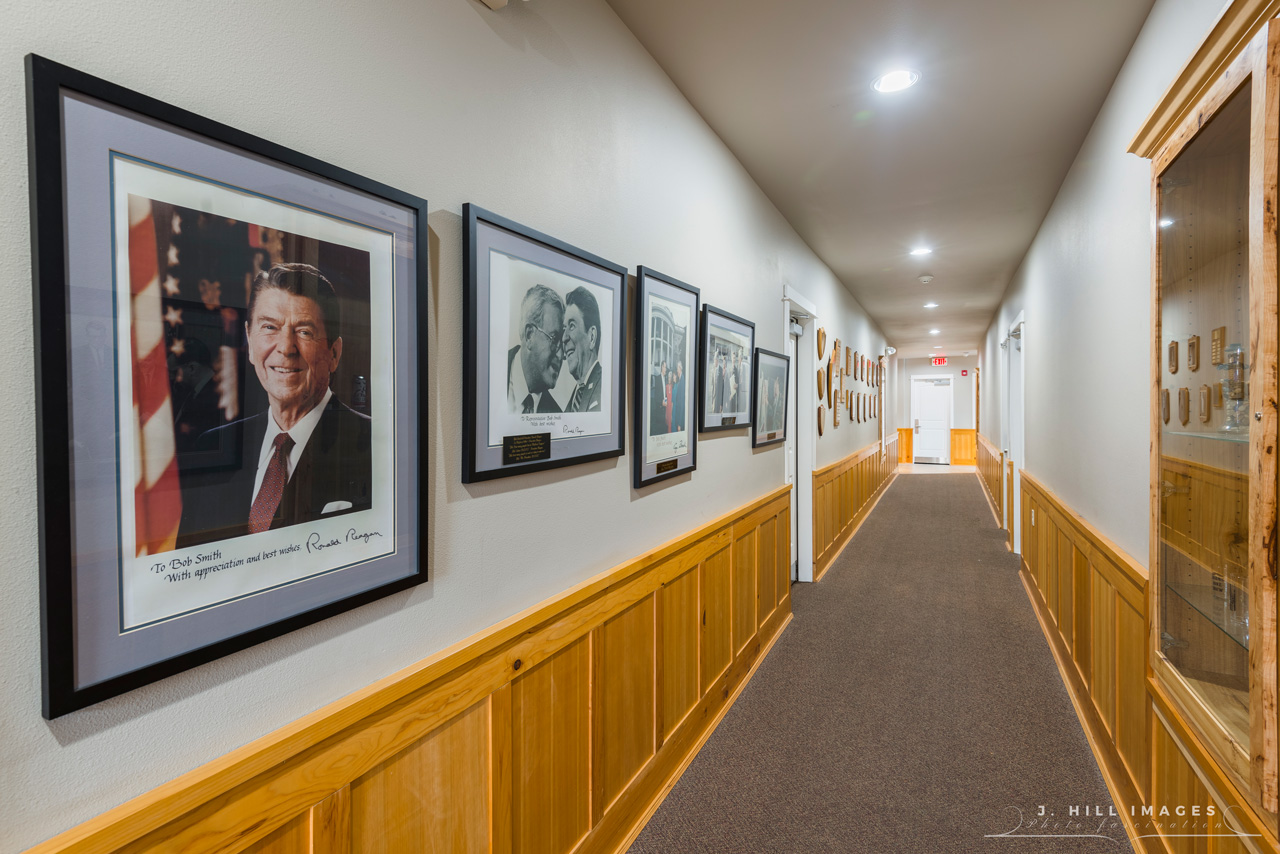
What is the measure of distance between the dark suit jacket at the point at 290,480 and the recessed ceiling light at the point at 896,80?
2249mm

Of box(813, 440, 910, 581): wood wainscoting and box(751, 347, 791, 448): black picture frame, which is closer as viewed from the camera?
box(751, 347, 791, 448): black picture frame

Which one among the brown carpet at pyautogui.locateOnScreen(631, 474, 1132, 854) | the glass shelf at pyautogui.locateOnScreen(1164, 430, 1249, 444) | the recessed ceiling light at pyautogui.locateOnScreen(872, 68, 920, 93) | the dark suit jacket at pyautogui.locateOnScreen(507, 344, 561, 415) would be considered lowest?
the brown carpet at pyautogui.locateOnScreen(631, 474, 1132, 854)

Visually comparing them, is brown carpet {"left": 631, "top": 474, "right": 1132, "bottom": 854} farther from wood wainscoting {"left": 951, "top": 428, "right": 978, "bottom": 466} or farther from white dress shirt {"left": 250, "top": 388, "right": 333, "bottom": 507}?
wood wainscoting {"left": 951, "top": 428, "right": 978, "bottom": 466}

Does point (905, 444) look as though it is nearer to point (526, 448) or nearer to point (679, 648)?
point (679, 648)

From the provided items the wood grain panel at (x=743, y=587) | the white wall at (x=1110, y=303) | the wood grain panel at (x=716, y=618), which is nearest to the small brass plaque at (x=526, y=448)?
the wood grain panel at (x=716, y=618)

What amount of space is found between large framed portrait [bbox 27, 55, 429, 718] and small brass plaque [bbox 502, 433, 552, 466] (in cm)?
31

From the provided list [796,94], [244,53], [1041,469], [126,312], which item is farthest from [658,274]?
[1041,469]

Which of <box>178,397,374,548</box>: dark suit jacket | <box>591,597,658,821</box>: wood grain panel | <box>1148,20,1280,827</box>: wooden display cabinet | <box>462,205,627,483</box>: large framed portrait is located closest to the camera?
<box>178,397,374,548</box>: dark suit jacket

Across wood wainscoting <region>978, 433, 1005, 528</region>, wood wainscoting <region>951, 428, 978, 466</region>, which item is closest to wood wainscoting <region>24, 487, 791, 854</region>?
wood wainscoting <region>978, 433, 1005, 528</region>

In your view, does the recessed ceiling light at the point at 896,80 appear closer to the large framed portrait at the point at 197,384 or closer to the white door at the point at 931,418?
the large framed portrait at the point at 197,384

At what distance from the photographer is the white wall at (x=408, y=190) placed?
67cm

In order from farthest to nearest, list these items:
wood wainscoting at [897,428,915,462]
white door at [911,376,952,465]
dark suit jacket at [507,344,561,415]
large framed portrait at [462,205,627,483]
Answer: wood wainscoting at [897,428,915,462]
white door at [911,376,952,465]
dark suit jacket at [507,344,561,415]
large framed portrait at [462,205,627,483]

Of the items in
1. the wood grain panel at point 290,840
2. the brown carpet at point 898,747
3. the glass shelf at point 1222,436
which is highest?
the glass shelf at point 1222,436

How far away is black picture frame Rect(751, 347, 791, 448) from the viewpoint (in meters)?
3.21
